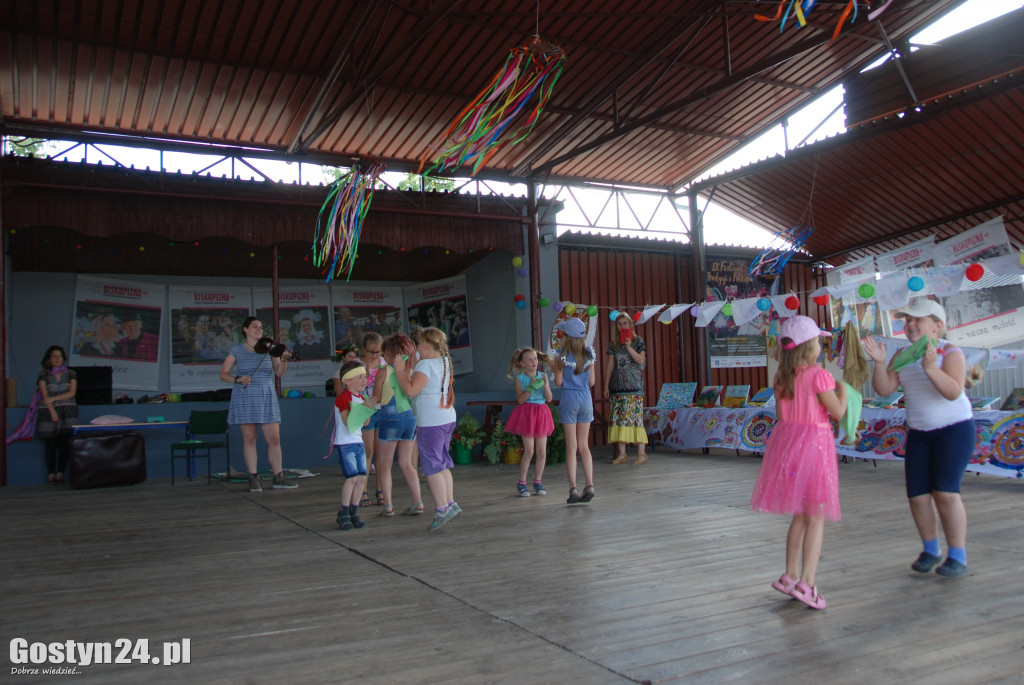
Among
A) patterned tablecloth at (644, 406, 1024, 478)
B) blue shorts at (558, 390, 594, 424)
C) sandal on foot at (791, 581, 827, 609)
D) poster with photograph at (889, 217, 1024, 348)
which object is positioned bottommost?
sandal on foot at (791, 581, 827, 609)

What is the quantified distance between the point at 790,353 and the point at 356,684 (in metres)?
2.43

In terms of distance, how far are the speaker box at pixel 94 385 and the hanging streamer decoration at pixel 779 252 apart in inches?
425

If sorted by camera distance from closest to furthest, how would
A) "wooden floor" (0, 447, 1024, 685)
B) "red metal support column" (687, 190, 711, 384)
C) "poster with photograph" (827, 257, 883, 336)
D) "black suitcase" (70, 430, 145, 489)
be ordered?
"wooden floor" (0, 447, 1024, 685)
"black suitcase" (70, 430, 145, 489)
"poster with photograph" (827, 257, 883, 336)
"red metal support column" (687, 190, 711, 384)

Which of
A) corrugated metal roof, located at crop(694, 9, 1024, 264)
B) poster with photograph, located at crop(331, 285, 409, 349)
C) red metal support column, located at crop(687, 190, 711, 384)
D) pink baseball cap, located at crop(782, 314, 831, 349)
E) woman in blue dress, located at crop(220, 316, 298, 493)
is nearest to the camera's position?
pink baseball cap, located at crop(782, 314, 831, 349)

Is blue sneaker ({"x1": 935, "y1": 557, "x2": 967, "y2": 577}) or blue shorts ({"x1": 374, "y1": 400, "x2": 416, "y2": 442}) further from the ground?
blue shorts ({"x1": 374, "y1": 400, "x2": 416, "y2": 442})

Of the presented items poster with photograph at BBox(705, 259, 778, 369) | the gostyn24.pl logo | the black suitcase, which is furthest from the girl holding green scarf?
poster with photograph at BBox(705, 259, 778, 369)

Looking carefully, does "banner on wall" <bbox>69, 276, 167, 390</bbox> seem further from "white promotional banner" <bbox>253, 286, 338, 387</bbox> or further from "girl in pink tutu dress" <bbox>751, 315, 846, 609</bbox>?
"girl in pink tutu dress" <bbox>751, 315, 846, 609</bbox>

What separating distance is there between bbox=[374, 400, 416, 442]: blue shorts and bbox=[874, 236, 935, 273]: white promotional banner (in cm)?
Answer: 860

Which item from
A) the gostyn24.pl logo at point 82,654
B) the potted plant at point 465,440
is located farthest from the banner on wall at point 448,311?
the gostyn24.pl logo at point 82,654

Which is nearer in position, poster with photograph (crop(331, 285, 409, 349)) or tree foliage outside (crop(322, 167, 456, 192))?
tree foliage outside (crop(322, 167, 456, 192))

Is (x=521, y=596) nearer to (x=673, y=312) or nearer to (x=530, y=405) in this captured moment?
(x=530, y=405)

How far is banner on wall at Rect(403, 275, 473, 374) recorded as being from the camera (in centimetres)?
1391

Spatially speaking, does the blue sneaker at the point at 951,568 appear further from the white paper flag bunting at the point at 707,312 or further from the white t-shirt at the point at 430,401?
the white paper flag bunting at the point at 707,312

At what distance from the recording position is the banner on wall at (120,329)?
12.3 meters
